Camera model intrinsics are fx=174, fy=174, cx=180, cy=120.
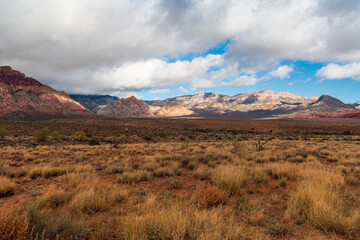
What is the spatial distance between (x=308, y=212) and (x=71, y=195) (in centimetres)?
640

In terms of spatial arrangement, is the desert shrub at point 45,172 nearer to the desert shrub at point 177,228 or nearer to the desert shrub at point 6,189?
the desert shrub at point 6,189

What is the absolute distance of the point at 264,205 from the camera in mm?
4770

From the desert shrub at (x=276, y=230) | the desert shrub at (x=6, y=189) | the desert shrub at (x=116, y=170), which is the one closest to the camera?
the desert shrub at (x=276, y=230)

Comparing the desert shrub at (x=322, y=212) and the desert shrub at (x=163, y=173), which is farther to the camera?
the desert shrub at (x=163, y=173)

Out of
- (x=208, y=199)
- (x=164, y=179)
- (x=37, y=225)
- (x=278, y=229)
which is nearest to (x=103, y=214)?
(x=37, y=225)

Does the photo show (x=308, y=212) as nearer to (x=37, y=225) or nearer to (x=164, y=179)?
(x=164, y=179)

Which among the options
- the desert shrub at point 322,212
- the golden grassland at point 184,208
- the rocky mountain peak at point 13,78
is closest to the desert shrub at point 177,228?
the golden grassland at point 184,208

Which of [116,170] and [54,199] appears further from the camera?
[116,170]

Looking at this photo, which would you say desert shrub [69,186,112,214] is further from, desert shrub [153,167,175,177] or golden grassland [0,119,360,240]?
desert shrub [153,167,175,177]

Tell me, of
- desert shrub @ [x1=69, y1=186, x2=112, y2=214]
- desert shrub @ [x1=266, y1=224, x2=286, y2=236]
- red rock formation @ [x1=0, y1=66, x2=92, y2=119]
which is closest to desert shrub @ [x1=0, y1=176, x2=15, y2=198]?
desert shrub @ [x1=69, y1=186, x2=112, y2=214]

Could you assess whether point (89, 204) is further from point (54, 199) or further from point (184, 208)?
point (184, 208)

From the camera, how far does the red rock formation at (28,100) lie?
134812 mm

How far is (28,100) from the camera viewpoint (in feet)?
499

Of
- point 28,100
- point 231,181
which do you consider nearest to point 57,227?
point 231,181
